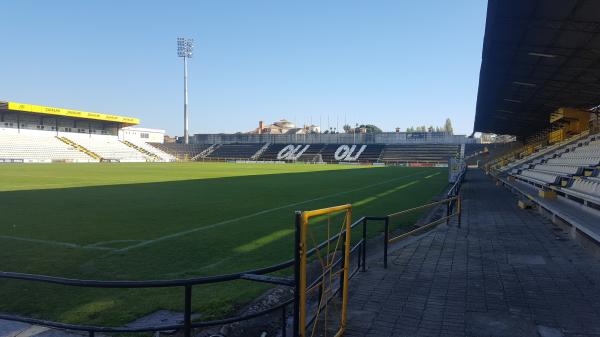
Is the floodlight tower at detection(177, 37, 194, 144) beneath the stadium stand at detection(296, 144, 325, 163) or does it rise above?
above

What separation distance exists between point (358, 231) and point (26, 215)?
10033mm

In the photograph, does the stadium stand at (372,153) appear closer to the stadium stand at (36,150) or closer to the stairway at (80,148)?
the stairway at (80,148)

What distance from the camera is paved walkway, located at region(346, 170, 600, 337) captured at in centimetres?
474

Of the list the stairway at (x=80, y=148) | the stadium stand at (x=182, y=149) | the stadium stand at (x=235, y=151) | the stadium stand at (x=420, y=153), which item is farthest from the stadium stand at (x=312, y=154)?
the stairway at (x=80, y=148)

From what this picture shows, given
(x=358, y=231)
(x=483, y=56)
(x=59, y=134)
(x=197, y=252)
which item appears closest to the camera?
(x=197, y=252)

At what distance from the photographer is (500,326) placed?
473cm

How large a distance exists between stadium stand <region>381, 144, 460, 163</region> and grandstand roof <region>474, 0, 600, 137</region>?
47750 mm

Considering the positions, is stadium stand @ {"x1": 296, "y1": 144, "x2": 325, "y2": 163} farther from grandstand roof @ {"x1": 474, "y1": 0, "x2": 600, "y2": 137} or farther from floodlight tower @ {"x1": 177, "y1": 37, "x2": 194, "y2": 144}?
grandstand roof @ {"x1": 474, "y1": 0, "x2": 600, "y2": 137}

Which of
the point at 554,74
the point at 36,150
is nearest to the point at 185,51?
the point at 36,150

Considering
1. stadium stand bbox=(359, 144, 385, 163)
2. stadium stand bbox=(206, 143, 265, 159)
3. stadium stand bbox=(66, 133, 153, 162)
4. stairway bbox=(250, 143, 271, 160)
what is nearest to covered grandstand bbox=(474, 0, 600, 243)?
stadium stand bbox=(359, 144, 385, 163)

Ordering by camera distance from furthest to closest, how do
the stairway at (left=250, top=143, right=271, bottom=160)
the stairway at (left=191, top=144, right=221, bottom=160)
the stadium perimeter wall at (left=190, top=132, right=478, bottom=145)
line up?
the stairway at (left=191, top=144, right=221, bottom=160)
the stairway at (left=250, top=143, right=271, bottom=160)
the stadium perimeter wall at (left=190, top=132, right=478, bottom=145)

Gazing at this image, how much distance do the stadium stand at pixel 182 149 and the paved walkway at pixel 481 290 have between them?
294ft

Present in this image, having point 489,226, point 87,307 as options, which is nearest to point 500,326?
point 87,307

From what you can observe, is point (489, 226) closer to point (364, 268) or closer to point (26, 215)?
point (364, 268)
